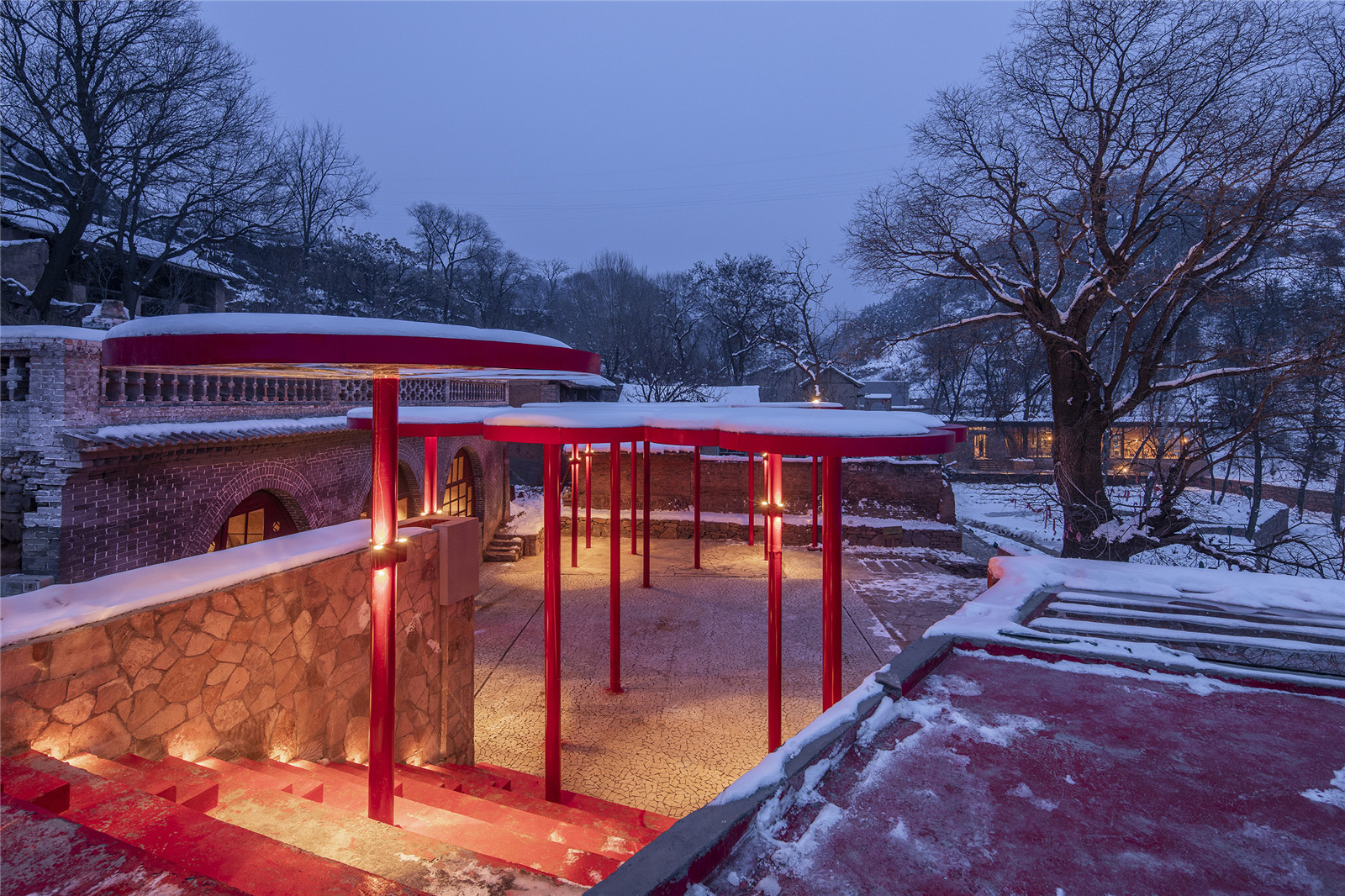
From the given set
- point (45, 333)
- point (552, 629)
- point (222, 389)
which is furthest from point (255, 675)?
point (222, 389)

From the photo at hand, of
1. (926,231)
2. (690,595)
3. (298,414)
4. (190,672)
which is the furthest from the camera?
(690,595)

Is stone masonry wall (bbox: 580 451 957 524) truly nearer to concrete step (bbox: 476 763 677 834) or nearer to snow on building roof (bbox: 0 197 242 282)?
concrete step (bbox: 476 763 677 834)

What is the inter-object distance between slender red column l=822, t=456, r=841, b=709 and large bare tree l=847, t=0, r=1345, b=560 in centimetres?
482

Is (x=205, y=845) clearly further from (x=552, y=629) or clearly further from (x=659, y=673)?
(x=659, y=673)

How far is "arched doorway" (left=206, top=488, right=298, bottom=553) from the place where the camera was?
788cm

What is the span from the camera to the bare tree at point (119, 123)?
1302 centimetres

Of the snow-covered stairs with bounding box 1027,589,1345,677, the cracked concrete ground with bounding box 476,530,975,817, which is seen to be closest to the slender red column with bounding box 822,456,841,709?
the snow-covered stairs with bounding box 1027,589,1345,677

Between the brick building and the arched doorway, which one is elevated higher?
the brick building

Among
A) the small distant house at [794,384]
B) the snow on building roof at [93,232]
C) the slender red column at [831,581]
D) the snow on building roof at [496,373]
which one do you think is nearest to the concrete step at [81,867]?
the snow on building roof at [496,373]

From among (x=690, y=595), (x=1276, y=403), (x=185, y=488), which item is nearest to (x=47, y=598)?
(x=185, y=488)

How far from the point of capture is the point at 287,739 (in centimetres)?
410

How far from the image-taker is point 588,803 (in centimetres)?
520

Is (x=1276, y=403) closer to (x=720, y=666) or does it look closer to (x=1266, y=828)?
(x=720, y=666)

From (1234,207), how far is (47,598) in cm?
1198
